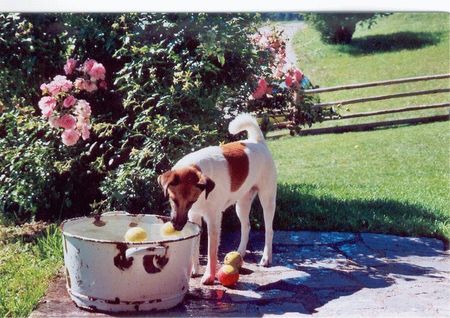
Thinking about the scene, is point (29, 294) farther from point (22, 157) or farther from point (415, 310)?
point (415, 310)

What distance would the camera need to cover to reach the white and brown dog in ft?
8.43

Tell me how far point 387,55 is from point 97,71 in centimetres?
153

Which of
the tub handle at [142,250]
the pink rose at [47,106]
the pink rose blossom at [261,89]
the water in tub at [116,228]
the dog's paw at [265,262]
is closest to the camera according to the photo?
the tub handle at [142,250]

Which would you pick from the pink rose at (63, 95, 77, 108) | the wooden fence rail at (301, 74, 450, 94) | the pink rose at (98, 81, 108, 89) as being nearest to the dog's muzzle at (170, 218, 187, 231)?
the pink rose at (63, 95, 77, 108)

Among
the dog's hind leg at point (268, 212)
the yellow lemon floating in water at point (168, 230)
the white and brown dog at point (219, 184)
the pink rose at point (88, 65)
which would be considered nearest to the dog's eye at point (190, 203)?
the white and brown dog at point (219, 184)

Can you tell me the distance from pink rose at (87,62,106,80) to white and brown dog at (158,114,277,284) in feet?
2.66

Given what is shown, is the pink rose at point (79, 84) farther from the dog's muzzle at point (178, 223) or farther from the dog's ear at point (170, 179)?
the dog's muzzle at point (178, 223)

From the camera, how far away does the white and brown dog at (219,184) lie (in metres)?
2.57

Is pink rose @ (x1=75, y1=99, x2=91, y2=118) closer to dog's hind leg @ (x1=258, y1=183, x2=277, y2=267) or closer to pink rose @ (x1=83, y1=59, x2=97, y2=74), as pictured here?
pink rose @ (x1=83, y1=59, x2=97, y2=74)

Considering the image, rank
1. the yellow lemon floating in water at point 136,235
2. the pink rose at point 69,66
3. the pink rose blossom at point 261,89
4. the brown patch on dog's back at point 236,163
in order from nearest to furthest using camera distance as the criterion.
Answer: the yellow lemon floating in water at point 136,235 < the brown patch on dog's back at point 236,163 < the pink rose at point 69,66 < the pink rose blossom at point 261,89

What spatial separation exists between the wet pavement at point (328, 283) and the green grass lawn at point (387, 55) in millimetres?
950

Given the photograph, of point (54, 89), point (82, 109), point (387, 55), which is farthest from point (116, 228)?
point (387, 55)

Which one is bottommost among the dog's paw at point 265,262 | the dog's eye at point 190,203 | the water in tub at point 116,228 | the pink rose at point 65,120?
the dog's paw at point 265,262

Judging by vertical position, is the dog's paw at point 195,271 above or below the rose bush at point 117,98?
below
